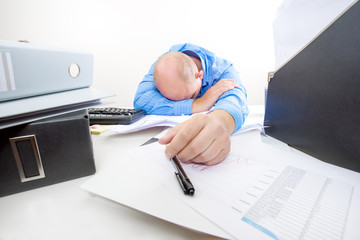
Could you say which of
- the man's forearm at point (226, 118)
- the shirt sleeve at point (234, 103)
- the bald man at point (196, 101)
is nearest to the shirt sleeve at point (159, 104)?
the bald man at point (196, 101)

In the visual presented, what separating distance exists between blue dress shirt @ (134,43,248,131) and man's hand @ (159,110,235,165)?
0.56 feet

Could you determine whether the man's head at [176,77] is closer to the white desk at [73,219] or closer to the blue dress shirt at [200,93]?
the blue dress shirt at [200,93]

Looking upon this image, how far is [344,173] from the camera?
11.4 inches

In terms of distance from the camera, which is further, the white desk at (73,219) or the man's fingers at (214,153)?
the man's fingers at (214,153)

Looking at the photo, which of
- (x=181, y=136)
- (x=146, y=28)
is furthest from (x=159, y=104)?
(x=146, y=28)

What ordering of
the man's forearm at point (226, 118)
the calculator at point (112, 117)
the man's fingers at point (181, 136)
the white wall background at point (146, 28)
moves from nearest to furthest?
the man's fingers at point (181, 136) < the man's forearm at point (226, 118) < the calculator at point (112, 117) < the white wall background at point (146, 28)

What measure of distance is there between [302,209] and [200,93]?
0.79m

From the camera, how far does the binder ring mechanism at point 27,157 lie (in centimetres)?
24

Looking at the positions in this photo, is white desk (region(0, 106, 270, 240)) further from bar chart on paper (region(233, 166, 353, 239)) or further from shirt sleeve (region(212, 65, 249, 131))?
shirt sleeve (region(212, 65, 249, 131))

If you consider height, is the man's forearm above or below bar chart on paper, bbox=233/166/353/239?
below

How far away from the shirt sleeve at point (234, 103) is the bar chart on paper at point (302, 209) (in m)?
0.23

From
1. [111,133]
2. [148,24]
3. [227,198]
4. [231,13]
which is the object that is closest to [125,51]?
[148,24]

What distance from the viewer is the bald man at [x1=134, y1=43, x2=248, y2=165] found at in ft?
0.99

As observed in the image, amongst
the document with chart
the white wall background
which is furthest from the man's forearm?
the white wall background
